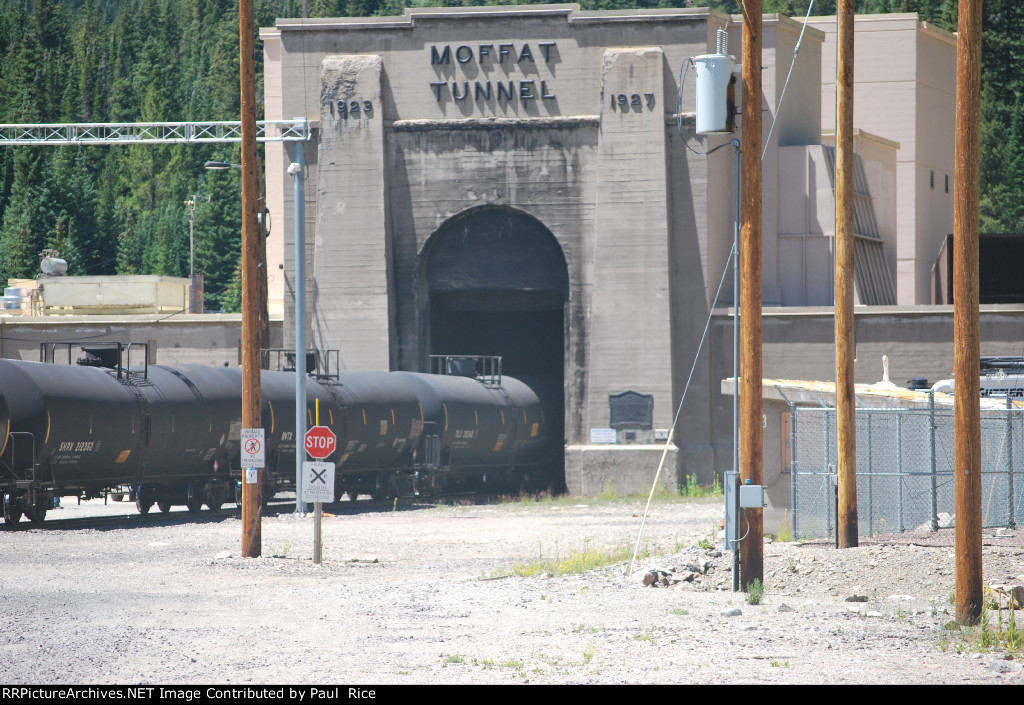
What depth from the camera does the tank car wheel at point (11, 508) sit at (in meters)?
26.6

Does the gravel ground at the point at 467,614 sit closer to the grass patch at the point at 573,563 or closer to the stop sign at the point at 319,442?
the grass patch at the point at 573,563

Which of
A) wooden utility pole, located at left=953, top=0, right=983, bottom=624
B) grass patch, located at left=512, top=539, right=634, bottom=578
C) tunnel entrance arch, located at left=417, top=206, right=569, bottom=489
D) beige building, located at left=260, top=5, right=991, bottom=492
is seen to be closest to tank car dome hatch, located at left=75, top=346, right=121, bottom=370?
beige building, located at left=260, top=5, right=991, bottom=492

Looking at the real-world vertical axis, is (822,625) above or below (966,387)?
below

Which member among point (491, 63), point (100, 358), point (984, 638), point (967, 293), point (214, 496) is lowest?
point (214, 496)

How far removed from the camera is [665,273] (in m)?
45.2

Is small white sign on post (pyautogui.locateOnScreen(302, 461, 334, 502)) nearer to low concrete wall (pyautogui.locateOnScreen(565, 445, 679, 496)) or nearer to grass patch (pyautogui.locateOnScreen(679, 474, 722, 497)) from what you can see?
grass patch (pyautogui.locateOnScreen(679, 474, 722, 497))

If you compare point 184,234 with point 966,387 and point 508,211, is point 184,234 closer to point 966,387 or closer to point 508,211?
point 508,211

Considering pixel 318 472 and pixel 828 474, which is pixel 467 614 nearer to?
pixel 318 472

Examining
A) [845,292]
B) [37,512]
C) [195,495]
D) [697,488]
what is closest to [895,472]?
[845,292]

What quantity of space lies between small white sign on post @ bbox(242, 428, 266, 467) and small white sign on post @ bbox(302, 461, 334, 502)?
115 centimetres

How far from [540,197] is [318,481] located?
28458 mm

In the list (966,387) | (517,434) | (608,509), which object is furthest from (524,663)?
(517,434)

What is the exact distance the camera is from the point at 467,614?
48.6 ft

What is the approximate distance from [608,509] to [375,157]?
55.8 ft
